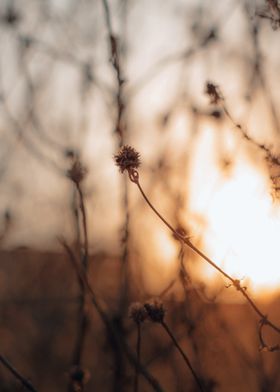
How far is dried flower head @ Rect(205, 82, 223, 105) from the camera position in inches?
104

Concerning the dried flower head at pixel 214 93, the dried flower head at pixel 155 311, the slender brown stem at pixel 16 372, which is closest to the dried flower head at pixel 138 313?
the dried flower head at pixel 155 311

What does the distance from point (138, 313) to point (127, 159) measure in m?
0.59

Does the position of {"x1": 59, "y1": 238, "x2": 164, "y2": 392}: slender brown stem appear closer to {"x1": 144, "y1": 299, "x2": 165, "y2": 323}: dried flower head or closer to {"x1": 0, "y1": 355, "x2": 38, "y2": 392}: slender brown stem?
{"x1": 144, "y1": 299, "x2": 165, "y2": 323}: dried flower head

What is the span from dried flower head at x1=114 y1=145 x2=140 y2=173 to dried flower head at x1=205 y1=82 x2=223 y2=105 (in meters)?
0.53

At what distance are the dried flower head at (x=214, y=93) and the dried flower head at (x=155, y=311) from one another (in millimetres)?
942

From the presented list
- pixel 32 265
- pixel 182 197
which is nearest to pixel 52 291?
pixel 32 265

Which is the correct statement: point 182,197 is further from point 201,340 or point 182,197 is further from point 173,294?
point 201,340

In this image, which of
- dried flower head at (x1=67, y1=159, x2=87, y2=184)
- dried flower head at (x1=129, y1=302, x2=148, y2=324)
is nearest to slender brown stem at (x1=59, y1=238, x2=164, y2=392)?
dried flower head at (x1=129, y1=302, x2=148, y2=324)

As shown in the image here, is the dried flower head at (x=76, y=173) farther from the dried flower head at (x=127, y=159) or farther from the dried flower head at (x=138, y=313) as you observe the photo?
the dried flower head at (x=138, y=313)

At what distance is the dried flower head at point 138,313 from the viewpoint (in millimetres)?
2266

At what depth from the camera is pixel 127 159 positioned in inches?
89.9

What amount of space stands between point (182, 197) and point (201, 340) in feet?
3.03

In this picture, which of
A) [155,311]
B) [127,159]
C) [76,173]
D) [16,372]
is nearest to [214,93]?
[127,159]

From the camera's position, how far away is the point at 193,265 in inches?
138
